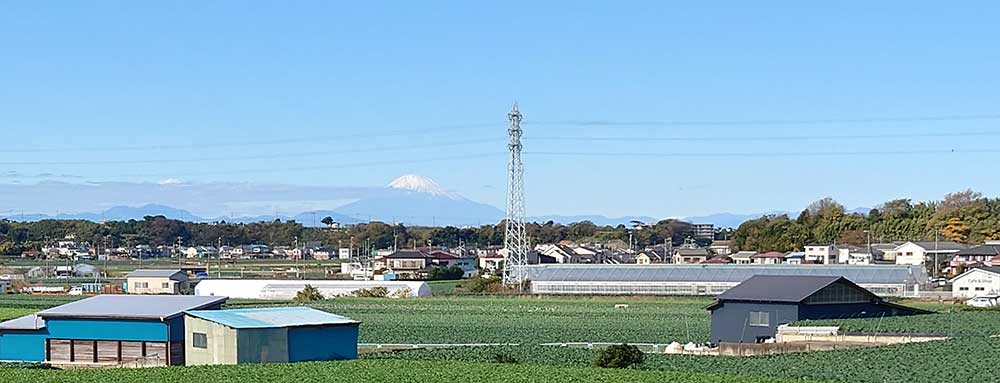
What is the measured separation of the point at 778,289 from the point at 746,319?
154 cm

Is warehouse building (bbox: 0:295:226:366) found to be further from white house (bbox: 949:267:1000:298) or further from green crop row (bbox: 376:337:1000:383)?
white house (bbox: 949:267:1000:298)

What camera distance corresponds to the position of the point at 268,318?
85.0 feet

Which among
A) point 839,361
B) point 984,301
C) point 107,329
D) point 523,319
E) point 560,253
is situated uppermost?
point 107,329

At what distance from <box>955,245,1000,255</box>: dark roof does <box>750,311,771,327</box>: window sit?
4369cm

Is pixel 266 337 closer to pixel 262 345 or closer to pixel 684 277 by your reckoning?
pixel 262 345

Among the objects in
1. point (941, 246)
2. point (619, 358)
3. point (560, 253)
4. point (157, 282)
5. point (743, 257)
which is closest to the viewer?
point (619, 358)

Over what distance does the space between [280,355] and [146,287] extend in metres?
46.0

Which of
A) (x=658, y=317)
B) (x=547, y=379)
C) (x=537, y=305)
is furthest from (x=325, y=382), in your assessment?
(x=537, y=305)

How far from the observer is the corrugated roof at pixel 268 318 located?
25234mm

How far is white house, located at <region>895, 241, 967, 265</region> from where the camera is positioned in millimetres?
76688

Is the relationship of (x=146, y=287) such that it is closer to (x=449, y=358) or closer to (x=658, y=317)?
(x=658, y=317)

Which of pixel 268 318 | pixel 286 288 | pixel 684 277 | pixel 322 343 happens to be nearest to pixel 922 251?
pixel 684 277

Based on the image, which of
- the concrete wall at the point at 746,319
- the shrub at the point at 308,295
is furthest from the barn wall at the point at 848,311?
Result: the shrub at the point at 308,295

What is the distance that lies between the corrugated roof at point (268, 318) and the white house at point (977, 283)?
3529cm
